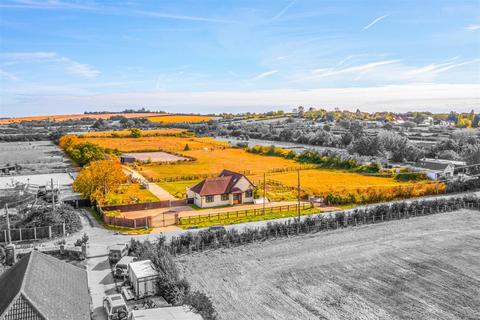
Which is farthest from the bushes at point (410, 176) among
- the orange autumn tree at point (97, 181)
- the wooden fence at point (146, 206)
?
the orange autumn tree at point (97, 181)

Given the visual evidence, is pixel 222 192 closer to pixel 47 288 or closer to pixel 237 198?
pixel 237 198

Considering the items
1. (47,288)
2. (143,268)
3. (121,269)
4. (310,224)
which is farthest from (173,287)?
(310,224)

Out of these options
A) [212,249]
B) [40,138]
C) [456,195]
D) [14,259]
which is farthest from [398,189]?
[40,138]

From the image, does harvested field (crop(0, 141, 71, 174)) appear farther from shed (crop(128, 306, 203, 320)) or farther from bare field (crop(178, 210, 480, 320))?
shed (crop(128, 306, 203, 320))

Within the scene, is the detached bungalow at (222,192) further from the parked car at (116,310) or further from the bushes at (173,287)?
the parked car at (116,310)

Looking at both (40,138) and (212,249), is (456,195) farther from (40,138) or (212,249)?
A: (40,138)
